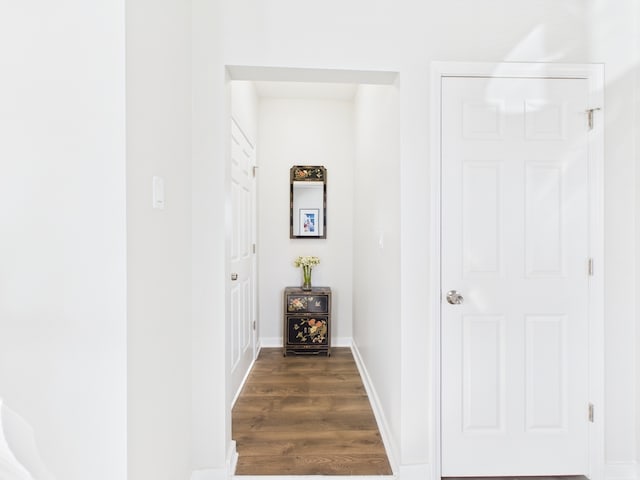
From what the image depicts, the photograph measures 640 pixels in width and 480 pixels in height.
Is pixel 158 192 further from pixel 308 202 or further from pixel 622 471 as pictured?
pixel 308 202

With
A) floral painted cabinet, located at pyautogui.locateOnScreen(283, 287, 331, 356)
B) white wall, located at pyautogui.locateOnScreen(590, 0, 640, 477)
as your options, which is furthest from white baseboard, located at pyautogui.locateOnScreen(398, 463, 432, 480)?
floral painted cabinet, located at pyautogui.locateOnScreen(283, 287, 331, 356)

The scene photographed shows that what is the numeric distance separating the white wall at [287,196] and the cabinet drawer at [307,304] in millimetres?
346

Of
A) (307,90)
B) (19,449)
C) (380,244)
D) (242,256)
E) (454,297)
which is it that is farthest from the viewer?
(307,90)

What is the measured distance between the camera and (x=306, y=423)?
2.49 m

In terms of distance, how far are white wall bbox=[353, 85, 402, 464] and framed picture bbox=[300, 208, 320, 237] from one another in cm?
51

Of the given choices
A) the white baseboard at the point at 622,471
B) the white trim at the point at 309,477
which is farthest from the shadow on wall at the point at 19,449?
the white baseboard at the point at 622,471

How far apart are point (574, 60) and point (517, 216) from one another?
2.76ft

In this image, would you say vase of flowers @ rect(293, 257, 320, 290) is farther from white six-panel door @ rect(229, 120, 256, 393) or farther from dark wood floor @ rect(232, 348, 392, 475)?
dark wood floor @ rect(232, 348, 392, 475)

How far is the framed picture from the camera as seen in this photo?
13.6 feet

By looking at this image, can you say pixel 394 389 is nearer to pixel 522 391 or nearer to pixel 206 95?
pixel 522 391

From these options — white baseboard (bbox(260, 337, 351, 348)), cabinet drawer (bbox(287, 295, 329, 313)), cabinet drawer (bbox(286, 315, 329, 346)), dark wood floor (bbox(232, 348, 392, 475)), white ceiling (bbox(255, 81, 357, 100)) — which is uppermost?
white ceiling (bbox(255, 81, 357, 100))

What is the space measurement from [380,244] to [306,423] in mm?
1265

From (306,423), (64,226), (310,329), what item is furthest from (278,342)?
(64,226)

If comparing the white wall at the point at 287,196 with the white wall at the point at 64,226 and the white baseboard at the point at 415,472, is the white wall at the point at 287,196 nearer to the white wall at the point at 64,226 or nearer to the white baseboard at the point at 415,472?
the white baseboard at the point at 415,472
